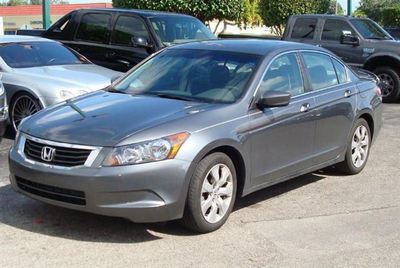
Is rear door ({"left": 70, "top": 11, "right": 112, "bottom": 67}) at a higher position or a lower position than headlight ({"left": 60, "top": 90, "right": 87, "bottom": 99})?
higher

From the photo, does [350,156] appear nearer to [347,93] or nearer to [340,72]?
[347,93]

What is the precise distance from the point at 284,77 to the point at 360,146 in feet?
5.79

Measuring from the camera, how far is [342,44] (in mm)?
13859

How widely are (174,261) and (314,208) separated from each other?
1943 millimetres

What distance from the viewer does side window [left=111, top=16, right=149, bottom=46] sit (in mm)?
11030

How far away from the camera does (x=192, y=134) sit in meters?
4.91

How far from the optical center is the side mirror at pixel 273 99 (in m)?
5.51

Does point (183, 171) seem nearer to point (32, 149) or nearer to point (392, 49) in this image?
point (32, 149)

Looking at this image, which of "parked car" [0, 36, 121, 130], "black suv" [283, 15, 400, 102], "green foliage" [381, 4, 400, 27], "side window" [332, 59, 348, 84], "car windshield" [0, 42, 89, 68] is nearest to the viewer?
"side window" [332, 59, 348, 84]

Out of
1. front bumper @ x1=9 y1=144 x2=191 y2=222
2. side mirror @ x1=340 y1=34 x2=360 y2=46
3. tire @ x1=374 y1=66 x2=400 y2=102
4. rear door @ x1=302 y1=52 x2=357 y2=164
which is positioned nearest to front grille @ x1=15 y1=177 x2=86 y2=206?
front bumper @ x1=9 y1=144 x2=191 y2=222

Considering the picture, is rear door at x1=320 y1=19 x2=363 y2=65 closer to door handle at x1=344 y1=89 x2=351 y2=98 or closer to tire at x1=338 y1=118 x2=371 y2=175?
tire at x1=338 y1=118 x2=371 y2=175

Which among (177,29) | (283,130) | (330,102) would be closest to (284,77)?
(283,130)

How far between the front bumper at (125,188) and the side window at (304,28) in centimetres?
1029

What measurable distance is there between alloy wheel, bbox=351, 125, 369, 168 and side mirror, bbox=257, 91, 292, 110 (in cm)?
191
